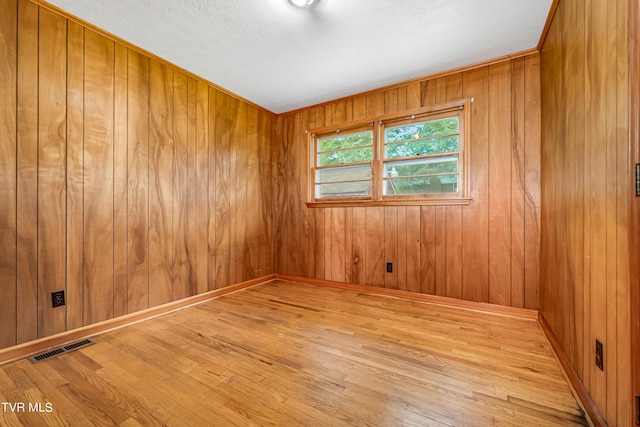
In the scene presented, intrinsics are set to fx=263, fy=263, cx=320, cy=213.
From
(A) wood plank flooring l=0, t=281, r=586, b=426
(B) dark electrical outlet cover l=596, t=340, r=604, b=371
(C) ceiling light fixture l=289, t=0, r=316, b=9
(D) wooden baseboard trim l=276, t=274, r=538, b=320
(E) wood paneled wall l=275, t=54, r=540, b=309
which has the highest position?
(C) ceiling light fixture l=289, t=0, r=316, b=9

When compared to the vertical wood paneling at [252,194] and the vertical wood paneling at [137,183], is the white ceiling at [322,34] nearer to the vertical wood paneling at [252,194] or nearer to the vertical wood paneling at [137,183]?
the vertical wood paneling at [137,183]

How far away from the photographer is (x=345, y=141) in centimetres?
337

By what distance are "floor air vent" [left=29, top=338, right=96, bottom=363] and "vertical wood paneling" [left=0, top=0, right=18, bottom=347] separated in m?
0.17

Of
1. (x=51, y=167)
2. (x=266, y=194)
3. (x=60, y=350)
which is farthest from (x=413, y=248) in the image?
(x=51, y=167)

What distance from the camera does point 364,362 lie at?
1.62 metres

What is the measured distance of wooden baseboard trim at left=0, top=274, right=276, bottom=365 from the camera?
1.66m

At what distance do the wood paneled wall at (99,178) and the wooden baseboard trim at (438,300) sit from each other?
4.14 ft

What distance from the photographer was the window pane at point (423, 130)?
269 centimetres

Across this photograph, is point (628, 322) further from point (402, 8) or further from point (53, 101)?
point (53, 101)

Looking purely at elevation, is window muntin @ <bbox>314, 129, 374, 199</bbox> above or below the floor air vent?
above

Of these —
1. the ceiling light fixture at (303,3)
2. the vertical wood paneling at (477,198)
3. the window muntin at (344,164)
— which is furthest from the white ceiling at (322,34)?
the window muntin at (344,164)

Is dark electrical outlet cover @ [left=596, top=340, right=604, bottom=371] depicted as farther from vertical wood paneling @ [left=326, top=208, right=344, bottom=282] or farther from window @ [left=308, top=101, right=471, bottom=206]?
vertical wood paneling @ [left=326, top=208, right=344, bottom=282]

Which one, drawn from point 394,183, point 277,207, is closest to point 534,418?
point 394,183

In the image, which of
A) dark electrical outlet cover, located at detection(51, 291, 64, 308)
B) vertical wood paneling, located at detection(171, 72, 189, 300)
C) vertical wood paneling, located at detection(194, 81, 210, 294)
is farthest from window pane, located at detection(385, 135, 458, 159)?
dark electrical outlet cover, located at detection(51, 291, 64, 308)
